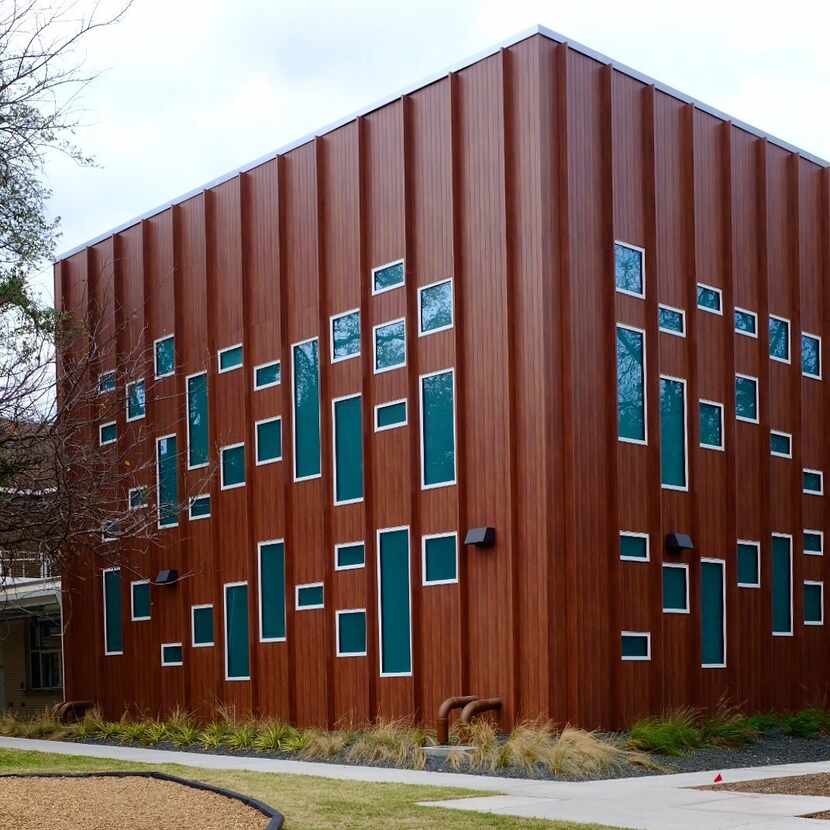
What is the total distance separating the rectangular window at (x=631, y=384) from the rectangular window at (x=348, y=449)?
183 inches

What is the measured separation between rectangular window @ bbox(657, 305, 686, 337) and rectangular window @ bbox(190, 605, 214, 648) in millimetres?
10427

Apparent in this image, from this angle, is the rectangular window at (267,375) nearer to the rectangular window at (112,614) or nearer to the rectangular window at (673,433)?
the rectangular window at (112,614)

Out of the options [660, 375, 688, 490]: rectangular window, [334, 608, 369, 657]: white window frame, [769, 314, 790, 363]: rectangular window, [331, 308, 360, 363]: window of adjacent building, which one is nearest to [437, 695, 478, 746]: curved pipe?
[334, 608, 369, 657]: white window frame

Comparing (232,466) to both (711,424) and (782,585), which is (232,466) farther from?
(782,585)

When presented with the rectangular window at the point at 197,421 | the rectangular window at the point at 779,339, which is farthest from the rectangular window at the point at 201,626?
the rectangular window at the point at 779,339

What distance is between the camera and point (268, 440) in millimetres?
26156

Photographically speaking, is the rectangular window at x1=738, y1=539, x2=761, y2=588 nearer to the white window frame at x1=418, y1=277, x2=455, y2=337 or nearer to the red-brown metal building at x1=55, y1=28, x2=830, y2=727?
the red-brown metal building at x1=55, y1=28, x2=830, y2=727

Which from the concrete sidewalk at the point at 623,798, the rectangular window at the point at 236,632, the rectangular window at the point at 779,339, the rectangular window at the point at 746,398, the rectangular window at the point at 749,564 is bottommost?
the concrete sidewalk at the point at 623,798

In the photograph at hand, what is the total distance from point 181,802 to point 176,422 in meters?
15.4

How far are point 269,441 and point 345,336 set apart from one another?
2840mm

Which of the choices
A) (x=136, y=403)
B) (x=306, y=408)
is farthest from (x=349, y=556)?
(x=136, y=403)

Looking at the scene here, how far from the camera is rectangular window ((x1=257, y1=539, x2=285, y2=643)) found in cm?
2548

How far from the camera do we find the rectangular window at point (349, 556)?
78.3ft

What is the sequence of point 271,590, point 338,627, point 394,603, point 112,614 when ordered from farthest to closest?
Answer: point 112,614 < point 271,590 < point 338,627 < point 394,603
